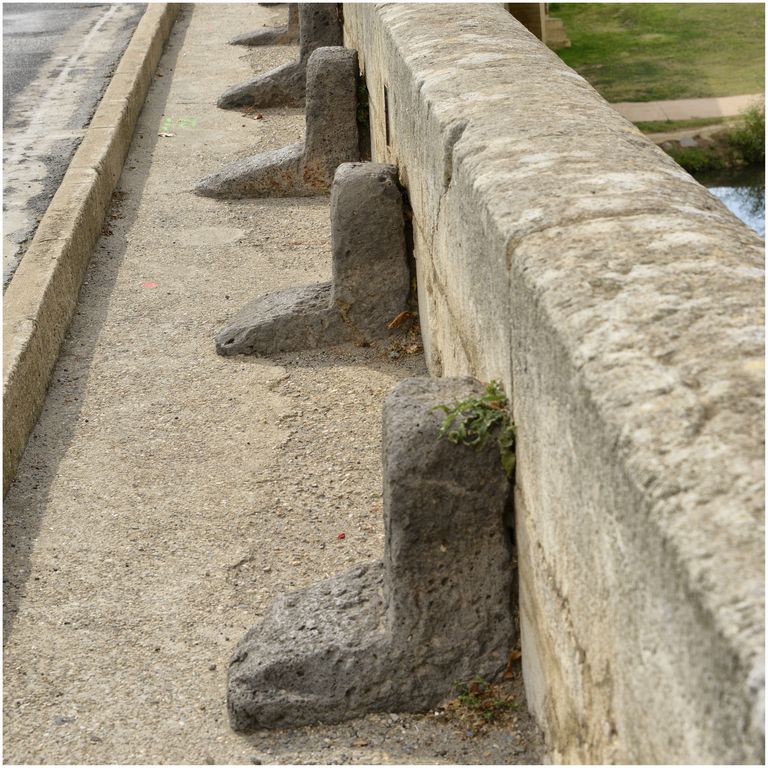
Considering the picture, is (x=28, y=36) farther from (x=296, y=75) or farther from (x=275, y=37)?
(x=296, y=75)

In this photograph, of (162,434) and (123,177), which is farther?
(123,177)

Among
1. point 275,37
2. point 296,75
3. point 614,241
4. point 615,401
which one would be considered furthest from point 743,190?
point 615,401

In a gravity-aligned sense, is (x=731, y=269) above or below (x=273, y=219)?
above

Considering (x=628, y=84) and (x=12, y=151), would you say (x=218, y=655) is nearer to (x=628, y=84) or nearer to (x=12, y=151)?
(x=12, y=151)

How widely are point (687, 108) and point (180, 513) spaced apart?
16.2 metres

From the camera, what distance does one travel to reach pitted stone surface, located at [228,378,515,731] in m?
2.72

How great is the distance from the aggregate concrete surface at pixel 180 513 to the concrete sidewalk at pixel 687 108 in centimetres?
1272

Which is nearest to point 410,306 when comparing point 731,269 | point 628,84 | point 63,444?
point 63,444

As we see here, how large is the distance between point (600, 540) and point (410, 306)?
315cm

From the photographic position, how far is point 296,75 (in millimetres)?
9438

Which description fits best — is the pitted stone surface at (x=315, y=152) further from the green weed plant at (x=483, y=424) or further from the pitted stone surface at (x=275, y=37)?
the pitted stone surface at (x=275, y=37)

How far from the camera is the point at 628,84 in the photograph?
780 inches

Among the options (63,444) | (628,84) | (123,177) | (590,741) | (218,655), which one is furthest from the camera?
(628,84)

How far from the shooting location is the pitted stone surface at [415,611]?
2.72m
